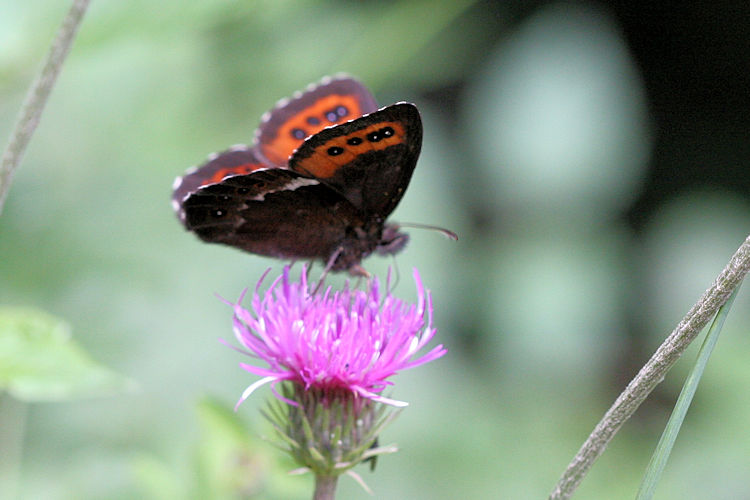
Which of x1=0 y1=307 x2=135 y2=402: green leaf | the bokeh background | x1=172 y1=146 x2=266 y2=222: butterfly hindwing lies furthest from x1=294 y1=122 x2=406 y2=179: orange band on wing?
the bokeh background

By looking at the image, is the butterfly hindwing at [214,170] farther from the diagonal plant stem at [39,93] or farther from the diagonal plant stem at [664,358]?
the diagonal plant stem at [664,358]

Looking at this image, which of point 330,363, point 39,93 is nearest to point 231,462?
point 330,363

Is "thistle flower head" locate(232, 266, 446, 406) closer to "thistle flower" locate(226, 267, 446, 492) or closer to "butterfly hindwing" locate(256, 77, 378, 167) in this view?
"thistle flower" locate(226, 267, 446, 492)

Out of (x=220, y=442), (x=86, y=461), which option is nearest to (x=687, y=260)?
(x=220, y=442)

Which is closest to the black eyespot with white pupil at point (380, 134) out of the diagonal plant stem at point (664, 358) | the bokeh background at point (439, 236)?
the diagonal plant stem at point (664, 358)

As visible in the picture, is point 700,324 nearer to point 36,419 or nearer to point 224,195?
point 224,195

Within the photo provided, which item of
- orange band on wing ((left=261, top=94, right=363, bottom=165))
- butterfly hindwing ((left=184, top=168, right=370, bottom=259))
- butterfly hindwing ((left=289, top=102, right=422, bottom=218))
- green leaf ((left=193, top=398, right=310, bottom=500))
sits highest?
orange band on wing ((left=261, top=94, right=363, bottom=165))
